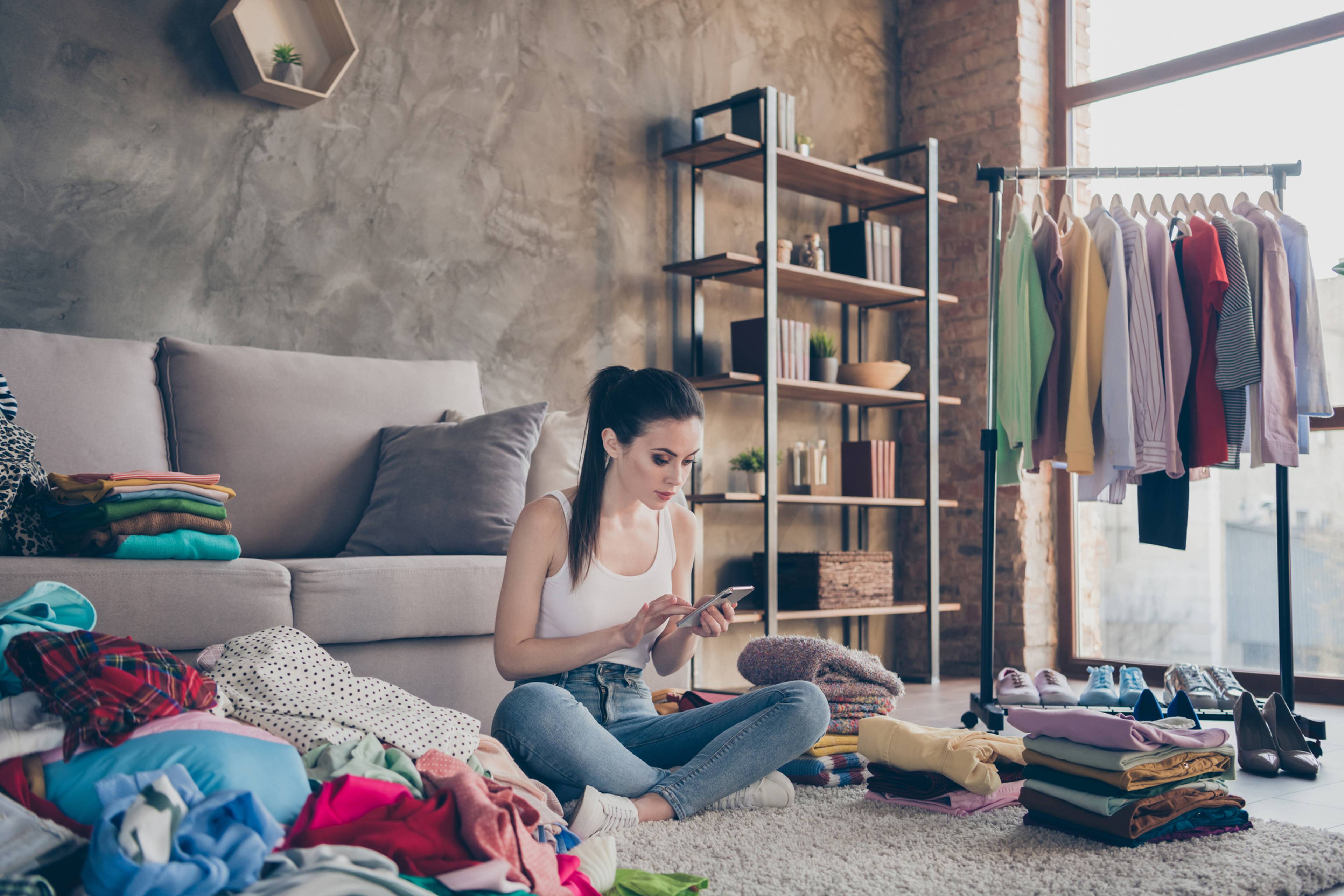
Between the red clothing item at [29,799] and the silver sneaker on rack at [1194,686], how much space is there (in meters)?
2.69

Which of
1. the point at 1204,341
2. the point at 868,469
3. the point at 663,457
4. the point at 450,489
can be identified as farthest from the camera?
the point at 868,469

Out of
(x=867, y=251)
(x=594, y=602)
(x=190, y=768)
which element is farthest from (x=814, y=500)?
(x=190, y=768)

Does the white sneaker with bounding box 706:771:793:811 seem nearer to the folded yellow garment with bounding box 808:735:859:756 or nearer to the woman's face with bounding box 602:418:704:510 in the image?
the folded yellow garment with bounding box 808:735:859:756

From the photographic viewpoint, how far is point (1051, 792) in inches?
78.8

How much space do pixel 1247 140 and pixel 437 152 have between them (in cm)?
314

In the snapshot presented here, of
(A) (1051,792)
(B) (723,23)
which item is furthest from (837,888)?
(B) (723,23)

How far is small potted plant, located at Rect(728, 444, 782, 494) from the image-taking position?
4.24m

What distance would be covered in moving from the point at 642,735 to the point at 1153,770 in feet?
2.95

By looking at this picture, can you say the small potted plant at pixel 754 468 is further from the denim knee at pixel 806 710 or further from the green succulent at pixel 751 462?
the denim knee at pixel 806 710

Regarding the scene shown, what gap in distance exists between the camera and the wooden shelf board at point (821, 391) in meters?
4.15

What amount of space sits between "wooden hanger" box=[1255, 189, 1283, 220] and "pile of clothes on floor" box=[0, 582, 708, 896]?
2.53 metres

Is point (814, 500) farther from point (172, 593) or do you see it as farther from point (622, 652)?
point (172, 593)

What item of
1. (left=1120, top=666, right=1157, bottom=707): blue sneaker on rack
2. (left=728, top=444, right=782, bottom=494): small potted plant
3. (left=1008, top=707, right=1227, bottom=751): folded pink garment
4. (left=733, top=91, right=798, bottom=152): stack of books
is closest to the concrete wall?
(left=728, top=444, right=782, bottom=494): small potted plant

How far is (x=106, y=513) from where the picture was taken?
2.26 metres
